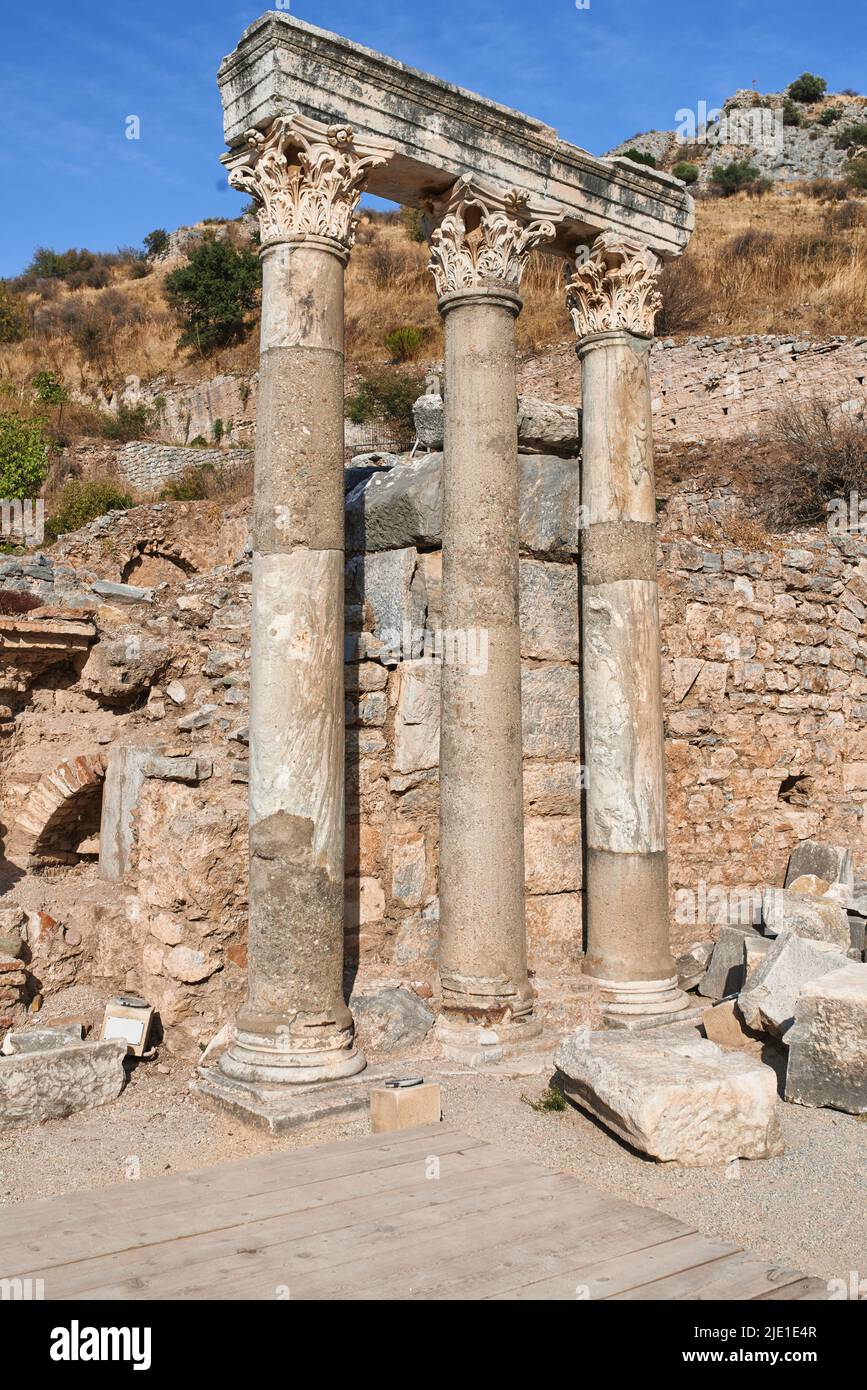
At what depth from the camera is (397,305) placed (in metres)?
31.6

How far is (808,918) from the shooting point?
28.1 feet

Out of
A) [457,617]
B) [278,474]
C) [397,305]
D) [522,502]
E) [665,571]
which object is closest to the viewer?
[278,474]

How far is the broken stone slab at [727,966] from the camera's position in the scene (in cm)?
832

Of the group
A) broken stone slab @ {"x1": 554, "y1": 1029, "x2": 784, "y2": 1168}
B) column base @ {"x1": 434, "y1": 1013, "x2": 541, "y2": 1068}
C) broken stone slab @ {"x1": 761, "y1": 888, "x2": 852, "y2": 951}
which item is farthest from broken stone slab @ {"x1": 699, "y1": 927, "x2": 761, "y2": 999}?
broken stone slab @ {"x1": 554, "y1": 1029, "x2": 784, "y2": 1168}

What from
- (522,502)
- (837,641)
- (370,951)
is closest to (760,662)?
(837,641)

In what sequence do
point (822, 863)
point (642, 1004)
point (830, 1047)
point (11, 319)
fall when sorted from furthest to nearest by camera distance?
point (11, 319)
point (822, 863)
point (642, 1004)
point (830, 1047)

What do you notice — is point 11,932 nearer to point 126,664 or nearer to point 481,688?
point 126,664

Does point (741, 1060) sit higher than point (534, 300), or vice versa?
point (534, 300)

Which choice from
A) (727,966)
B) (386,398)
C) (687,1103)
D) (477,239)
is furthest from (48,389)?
(687,1103)

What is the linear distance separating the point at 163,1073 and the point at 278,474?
11.4 ft

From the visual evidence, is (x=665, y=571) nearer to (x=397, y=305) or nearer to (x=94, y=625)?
(x=94, y=625)

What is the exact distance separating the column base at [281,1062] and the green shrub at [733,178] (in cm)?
4691

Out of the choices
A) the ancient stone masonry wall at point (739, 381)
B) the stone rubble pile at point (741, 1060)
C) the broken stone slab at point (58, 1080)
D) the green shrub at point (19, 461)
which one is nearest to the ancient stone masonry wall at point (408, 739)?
the broken stone slab at point (58, 1080)

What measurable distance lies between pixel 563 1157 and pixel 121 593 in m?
6.43
